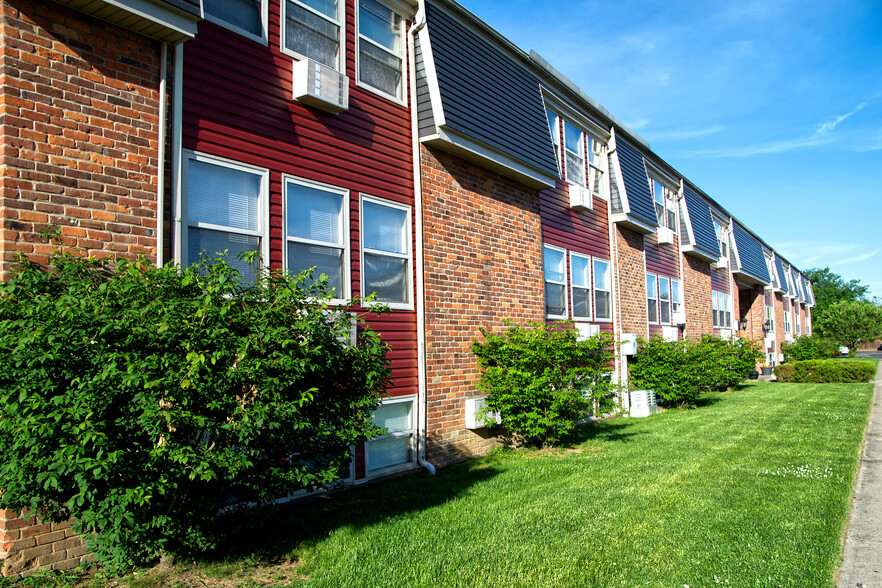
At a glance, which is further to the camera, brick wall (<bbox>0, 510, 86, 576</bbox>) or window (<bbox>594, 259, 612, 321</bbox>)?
window (<bbox>594, 259, 612, 321</bbox>)

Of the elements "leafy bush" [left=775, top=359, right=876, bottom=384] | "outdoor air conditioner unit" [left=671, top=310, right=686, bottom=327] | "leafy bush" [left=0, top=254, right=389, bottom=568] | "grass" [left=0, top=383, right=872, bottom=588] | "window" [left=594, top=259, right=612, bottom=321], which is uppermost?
"window" [left=594, top=259, right=612, bottom=321]

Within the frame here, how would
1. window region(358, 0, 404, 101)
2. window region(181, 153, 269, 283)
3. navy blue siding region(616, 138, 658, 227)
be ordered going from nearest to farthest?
window region(181, 153, 269, 283) < window region(358, 0, 404, 101) < navy blue siding region(616, 138, 658, 227)

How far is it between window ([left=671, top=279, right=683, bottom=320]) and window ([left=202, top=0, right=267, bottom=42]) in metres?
15.3

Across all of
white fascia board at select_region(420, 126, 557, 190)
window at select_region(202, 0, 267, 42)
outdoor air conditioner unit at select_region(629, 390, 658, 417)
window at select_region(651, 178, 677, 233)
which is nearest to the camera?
window at select_region(202, 0, 267, 42)

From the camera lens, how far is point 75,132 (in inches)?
200

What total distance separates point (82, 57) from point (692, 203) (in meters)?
20.1

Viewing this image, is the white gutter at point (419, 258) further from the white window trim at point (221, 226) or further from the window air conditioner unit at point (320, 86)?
the white window trim at point (221, 226)

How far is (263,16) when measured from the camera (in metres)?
6.89

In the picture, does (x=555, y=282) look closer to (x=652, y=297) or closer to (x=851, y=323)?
(x=652, y=297)

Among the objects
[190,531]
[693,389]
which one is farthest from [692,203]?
[190,531]

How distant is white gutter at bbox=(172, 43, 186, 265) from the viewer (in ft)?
18.7

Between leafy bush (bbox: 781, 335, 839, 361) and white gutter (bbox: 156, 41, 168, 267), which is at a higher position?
white gutter (bbox: 156, 41, 168, 267)

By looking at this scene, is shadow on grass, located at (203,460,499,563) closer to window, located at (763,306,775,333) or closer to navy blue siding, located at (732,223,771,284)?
navy blue siding, located at (732,223,771,284)

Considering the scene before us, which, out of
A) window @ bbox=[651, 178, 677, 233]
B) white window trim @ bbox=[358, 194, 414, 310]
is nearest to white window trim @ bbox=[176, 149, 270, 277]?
white window trim @ bbox=[358, 194, 414, 310]
